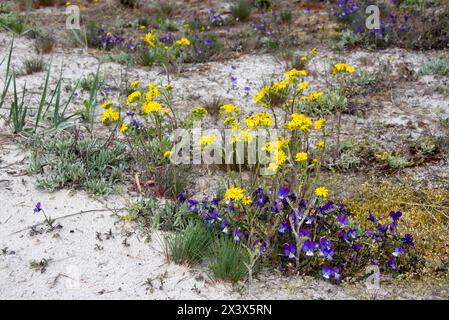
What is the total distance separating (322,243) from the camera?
2.96 metres

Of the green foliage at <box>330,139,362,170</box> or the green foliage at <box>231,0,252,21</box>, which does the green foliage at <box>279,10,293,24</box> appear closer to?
the green foliage at <box>231,0,252,21</box>

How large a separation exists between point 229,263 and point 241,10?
19.1 ft

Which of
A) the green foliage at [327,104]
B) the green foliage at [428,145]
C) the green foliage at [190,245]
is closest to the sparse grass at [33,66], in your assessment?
the green foliage at [327,104]

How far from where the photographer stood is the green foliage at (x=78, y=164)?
144 inches

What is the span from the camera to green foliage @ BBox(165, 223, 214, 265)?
2988 millimetres

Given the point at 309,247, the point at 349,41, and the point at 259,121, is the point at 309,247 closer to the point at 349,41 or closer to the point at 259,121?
the point at 259,121

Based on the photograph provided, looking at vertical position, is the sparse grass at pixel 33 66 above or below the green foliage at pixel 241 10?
below

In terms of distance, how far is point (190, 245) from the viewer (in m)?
2.99

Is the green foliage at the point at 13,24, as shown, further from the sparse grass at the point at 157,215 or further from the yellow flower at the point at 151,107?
the sparse grass at the point at 157,215

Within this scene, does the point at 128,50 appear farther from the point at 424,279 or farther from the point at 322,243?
the point at 424,279

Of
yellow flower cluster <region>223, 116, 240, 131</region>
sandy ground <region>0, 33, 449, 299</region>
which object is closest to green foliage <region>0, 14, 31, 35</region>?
sandy ground <region>0, 33, 449, 299</region>

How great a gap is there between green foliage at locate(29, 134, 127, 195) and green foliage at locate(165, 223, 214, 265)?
34.9 inches

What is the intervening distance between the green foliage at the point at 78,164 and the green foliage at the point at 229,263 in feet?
3.85

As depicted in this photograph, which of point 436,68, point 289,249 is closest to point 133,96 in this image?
point 289,249
